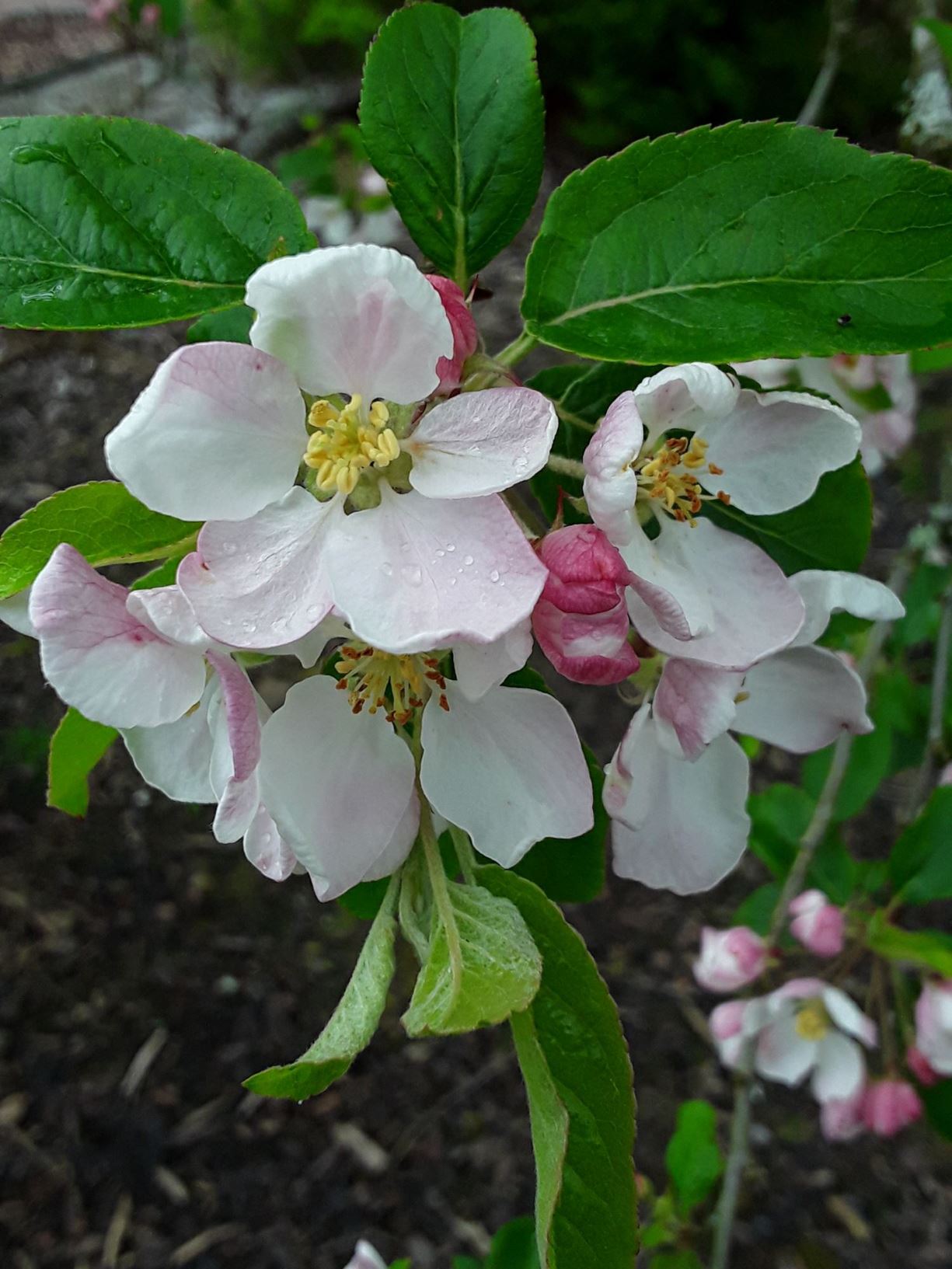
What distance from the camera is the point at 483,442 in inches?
23.9

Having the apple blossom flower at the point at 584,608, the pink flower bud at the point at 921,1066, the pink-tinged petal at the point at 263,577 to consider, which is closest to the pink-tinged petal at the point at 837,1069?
the pink flower bud at the point at 921,1066

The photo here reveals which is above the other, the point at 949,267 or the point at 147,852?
the point at 949,267

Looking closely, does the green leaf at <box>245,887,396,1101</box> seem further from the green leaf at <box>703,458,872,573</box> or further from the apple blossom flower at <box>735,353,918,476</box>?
the apple blossom flower at <box>735,353,918,476</box>

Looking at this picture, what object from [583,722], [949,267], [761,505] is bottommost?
[583,722]

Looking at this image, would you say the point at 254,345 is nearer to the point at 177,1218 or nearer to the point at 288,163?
the point at 177,1218

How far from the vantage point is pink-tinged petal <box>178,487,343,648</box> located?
559mm

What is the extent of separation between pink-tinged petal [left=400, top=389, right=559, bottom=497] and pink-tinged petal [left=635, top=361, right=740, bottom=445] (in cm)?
8

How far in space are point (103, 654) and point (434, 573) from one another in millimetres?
196

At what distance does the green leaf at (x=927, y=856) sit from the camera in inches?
58.7

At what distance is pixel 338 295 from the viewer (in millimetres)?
569

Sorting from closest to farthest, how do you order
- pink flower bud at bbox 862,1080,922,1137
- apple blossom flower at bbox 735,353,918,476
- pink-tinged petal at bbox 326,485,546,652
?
pink-tinged petal at bbox 326,485,546,652
apple blossom flower at bbox 735,353,918,476
pink flower bud at bbox 862,1080,922,1137

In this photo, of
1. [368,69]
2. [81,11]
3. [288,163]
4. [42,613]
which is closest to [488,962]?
[42,613]

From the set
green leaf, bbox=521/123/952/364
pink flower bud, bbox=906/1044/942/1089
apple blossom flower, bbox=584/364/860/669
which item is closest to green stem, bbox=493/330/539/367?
green leaf, bbox=521/123/952/364

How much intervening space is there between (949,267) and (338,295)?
390 millimetres
